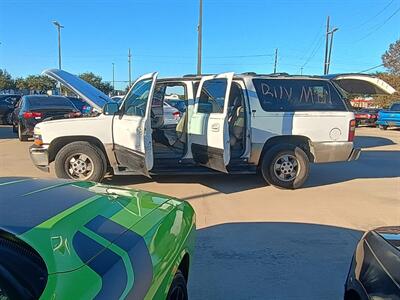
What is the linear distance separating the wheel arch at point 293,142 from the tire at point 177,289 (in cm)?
536

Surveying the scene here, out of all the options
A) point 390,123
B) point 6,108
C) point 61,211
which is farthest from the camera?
point 390,123

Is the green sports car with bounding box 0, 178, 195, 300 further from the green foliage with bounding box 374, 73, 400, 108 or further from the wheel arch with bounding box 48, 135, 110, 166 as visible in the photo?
the green foliage with bounding box 374, 73, 400, 108

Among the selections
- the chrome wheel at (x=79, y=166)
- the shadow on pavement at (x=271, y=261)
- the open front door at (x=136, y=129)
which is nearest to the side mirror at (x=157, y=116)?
the open front door at (x=136, y=129)

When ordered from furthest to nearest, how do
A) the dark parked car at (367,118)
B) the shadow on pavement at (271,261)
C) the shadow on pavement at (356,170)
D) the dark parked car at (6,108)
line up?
1. the dark parked car at (367,118)
2. the dark parked car at (6,108)
3. the shadow on pavement at (356,170)
4. the shadow on pavement at (271,261)

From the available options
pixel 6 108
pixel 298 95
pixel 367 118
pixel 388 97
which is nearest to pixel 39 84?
pixel 6 108

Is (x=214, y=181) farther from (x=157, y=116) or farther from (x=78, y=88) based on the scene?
(x=78, y=88)

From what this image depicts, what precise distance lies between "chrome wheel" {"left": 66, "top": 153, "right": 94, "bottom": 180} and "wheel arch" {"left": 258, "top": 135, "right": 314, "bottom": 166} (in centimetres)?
309

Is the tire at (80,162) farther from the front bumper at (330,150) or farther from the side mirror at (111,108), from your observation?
the front bumper at (330,150)

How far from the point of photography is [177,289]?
2615 mm

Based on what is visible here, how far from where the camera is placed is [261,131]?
7.77 m

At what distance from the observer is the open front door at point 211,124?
6.93 metres

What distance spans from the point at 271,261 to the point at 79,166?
4288mm

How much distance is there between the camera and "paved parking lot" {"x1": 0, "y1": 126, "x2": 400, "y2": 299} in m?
3.92

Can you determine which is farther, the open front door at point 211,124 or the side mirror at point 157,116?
the side mirror at point 157,116
